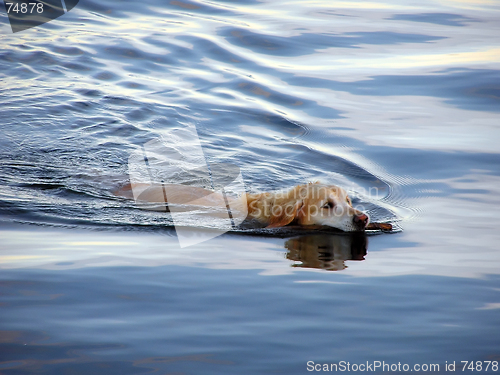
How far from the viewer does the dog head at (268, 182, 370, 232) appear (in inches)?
251

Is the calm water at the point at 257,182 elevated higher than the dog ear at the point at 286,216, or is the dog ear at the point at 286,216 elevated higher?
the calm water at the point at 257,182

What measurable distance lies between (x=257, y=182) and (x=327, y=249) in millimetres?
2810

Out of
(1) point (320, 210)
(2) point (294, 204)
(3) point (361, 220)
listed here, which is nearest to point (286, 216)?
(2) point (294, 204)

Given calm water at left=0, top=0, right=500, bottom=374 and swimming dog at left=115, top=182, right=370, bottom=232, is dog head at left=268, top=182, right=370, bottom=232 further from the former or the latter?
calm water at left=0, top=0, right=500, bottom=374

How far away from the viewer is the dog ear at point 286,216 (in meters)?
6.55

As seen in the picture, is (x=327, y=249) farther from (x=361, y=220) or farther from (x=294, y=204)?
(x=294, y=204)

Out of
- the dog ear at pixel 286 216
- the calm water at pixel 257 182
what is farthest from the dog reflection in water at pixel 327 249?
the dog ear at pixel 286 216

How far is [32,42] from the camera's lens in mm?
14250

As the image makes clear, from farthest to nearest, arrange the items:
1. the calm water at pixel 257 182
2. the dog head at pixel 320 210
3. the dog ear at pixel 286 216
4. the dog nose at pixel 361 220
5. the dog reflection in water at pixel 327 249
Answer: the dog ear at pixel 286 216
the dog head at pixel 320 210
the dog nose at pixel 361 220
the dog reflection in water at pixel 327 249
the calm water at pixel 257 182

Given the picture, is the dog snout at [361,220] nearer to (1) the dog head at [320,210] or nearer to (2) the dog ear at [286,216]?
(1) the dog head at [320,210]

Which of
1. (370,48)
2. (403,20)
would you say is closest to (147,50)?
(370,48)

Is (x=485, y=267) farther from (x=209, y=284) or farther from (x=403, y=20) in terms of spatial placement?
(x=403, y=20)

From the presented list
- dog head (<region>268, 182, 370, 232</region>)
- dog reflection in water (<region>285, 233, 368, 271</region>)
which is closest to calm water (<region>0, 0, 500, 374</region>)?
dog reflection in water (<region>285, 233, 368, 271</region>)

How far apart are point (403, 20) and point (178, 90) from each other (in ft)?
25.1
